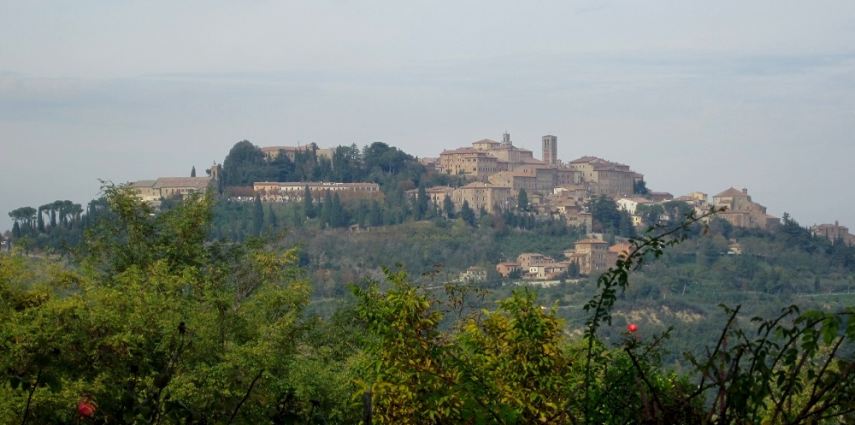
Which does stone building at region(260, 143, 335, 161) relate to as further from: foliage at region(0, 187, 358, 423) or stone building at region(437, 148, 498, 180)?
foliage at region(0, 187, 358, 423)

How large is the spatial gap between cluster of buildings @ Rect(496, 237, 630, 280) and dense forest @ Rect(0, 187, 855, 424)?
78.2 m

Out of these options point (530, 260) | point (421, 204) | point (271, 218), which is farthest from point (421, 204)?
point (530, 260)

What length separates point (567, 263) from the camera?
10344 centimetres

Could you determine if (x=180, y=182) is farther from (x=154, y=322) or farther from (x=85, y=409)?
(x=85, y=409)

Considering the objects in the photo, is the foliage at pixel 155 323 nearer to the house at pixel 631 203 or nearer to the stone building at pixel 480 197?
the stone building at pixel 480 197

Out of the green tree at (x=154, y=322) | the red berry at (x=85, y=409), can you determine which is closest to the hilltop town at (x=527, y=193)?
the green tree at (x=154, y=322)

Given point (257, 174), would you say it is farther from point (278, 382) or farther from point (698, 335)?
point (278, 382)

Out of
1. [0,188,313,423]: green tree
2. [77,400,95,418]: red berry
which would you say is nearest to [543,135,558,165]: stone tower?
[0,188,313,423]: green tree

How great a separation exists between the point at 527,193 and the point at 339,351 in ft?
331

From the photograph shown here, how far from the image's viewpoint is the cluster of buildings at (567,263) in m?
100

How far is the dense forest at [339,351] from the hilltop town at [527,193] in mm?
79715

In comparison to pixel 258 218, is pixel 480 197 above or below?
above

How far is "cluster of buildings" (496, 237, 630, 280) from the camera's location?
100438 mm

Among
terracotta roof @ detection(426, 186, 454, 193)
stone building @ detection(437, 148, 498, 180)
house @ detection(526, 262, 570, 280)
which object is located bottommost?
house @ detection(526, 262, 570, 280)
